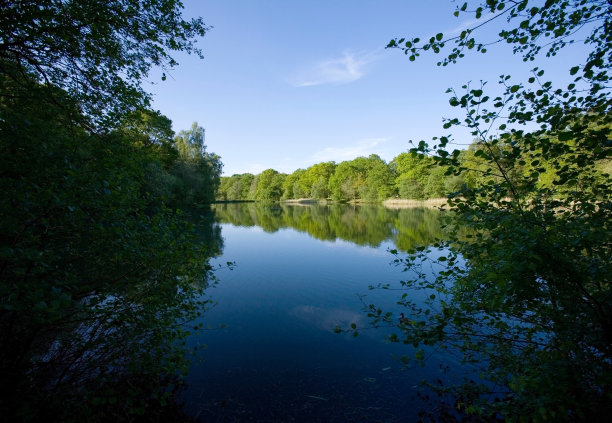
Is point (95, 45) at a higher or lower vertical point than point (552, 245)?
higher

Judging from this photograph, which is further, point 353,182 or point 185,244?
point 353,182

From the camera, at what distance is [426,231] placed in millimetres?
24922

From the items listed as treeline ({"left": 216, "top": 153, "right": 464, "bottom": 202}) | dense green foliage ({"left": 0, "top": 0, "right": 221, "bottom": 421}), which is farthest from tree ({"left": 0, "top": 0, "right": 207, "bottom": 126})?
treeline ({"left": 216, "top": 153, "right": 464, "bottom": 202})

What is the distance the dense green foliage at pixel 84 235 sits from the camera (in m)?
3.13

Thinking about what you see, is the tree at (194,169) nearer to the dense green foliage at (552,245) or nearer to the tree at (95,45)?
the tree at (95,45)

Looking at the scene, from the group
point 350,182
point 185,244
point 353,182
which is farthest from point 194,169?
point 353,182

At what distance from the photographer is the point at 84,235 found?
377 cm

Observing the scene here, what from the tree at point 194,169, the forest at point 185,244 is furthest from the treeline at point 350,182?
the tree at point 194,169

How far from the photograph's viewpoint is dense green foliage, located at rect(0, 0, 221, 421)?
3.13m

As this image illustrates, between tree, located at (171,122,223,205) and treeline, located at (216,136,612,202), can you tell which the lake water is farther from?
tree, located at (171,122,223,205)

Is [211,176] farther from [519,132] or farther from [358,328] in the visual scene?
[519,132]

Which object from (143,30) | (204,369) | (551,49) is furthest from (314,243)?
(551,49)

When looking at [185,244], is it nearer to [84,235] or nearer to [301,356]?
[84,235]

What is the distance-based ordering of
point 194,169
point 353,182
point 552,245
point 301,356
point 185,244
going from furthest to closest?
point 353,182
point 194,169
point 301,356
point 185,244
point 552,245
